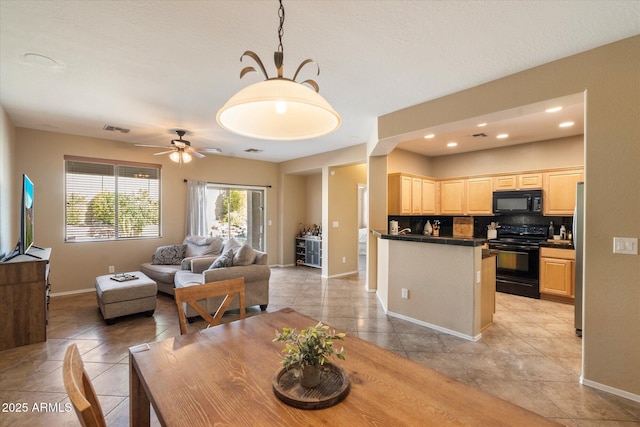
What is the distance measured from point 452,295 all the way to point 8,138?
612 centimetres

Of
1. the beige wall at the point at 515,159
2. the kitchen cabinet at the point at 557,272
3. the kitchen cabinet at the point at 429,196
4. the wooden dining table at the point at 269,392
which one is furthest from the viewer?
the kitchen cabinet at the point at 429,196

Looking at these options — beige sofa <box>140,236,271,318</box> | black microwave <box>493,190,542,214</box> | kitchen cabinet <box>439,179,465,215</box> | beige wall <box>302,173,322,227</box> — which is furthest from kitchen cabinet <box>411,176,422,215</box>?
beige sofa <box>140,236,271,318</box>

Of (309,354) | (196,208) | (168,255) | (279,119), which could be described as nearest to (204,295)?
(309,354)

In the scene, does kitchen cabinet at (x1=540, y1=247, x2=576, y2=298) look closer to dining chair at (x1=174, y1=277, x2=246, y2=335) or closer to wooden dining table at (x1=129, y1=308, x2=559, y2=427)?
wooden dining table at (x1=129, y1=308, x2=559, y2=427)

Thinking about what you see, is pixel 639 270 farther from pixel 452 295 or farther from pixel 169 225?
pixel 169 225

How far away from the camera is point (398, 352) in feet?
9.59

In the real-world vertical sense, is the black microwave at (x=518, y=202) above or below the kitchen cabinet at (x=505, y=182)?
below

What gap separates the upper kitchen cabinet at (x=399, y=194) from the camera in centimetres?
546

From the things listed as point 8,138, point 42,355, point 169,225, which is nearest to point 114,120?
point 8,138

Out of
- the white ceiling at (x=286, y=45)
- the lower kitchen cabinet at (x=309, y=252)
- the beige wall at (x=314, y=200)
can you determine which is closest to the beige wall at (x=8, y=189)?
the white ceiling at (x=286, y=45)

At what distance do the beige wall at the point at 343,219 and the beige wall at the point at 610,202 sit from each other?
4.27m

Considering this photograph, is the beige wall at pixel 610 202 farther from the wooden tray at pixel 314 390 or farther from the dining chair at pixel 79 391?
the dining chair at pixel 79 391

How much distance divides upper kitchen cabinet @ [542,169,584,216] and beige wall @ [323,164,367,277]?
139 inches

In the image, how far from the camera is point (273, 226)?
24.9 feet
